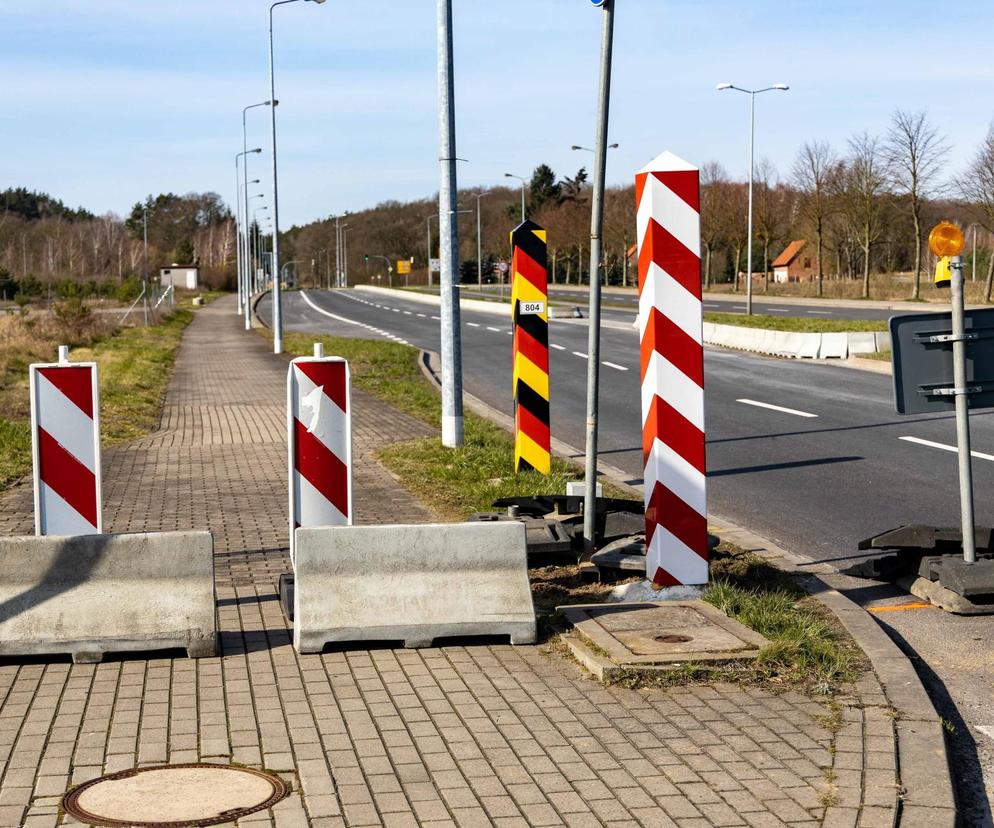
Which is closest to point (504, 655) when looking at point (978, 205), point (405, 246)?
point (978, 205)

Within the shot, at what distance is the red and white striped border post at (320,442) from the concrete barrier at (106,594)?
A: 85cm

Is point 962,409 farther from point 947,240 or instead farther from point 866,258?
point 866,258

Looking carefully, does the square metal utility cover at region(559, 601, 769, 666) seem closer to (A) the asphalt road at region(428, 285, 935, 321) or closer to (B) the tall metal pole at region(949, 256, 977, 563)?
(B) the tall metal pole at region(949, 256, 977, 563)

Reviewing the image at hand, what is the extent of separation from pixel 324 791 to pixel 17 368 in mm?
29101

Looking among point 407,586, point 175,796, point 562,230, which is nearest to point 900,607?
point 407,586

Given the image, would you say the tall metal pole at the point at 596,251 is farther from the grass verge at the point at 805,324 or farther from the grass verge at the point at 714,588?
the grass verge at the point at 805,324

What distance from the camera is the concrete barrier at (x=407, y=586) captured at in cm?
Result: 616

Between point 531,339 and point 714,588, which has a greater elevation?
point 531,339

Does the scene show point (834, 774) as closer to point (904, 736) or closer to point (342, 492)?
point (904, 736)

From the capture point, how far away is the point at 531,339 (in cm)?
1162

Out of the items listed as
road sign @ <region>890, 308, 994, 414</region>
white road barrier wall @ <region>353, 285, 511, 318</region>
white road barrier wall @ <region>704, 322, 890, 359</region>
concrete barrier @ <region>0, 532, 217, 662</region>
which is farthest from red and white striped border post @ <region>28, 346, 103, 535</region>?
white road barrier wall @ <region>353, 285, 511, 318</region>

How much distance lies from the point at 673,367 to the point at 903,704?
2294 millimetres

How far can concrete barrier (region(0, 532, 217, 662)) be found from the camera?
5.96 m

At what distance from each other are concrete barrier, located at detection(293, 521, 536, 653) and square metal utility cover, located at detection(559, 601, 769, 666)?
1.26 ft
